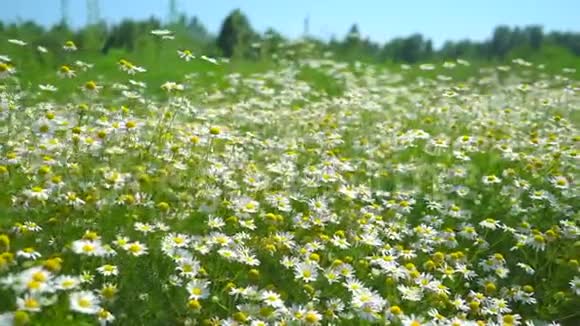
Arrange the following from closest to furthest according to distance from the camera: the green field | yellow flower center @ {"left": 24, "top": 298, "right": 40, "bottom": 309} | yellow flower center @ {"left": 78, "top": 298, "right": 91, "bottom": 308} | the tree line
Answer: yellow flower center @ {"left": 24, "top": 298, "right": 40, "bottom": 309}, yellow flower center @ {"left": 78, "top": 298, "right": 91, "bottom": 308}, the green field, the tree line

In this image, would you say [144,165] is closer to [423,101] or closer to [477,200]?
[477,200]

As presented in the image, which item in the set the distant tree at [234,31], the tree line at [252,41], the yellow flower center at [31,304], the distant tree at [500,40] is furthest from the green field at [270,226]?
the distant tree at [500,40]

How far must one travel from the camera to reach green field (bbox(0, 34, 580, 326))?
2.96 metres

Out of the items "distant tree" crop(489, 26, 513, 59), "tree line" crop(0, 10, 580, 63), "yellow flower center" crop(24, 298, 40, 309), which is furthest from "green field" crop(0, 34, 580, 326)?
"distant tree" crop(489, 26, 513, 59)

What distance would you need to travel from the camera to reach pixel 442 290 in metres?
3.29

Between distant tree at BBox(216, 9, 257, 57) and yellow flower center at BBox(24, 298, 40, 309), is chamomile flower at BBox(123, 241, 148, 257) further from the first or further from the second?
distant tree at BBox(216, 9, 257, 57)

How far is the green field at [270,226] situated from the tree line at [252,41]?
7.35 ft

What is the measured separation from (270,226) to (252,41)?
19.2 meters

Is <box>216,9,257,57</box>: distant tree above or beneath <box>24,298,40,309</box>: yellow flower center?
above

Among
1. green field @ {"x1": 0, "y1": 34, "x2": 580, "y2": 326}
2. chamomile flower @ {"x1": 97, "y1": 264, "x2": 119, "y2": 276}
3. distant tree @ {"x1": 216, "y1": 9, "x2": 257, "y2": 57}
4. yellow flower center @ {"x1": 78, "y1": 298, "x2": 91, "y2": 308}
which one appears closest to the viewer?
yellow flower center @ {"x1": 78, "y1": 298, "x2": 91, "y2": 308}

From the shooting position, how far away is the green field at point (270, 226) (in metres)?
2.96

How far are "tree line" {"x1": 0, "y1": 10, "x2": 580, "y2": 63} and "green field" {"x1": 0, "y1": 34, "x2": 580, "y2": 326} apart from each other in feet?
7.35

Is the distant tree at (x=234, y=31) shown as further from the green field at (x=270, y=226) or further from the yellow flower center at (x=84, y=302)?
the yellow flower center at (x=84, y=302)

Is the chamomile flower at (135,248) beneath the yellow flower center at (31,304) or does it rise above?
beneath
